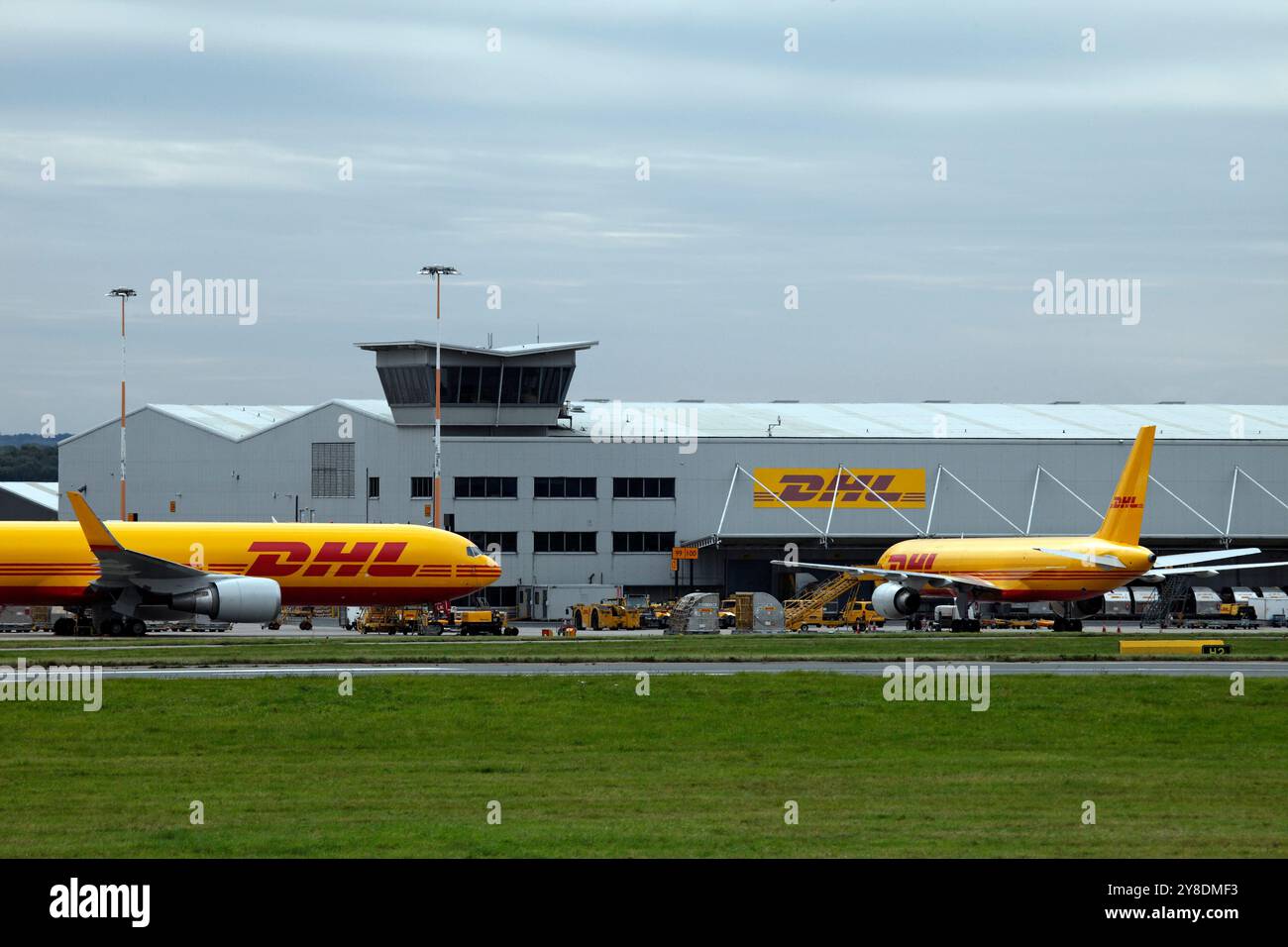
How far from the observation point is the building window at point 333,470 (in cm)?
10012

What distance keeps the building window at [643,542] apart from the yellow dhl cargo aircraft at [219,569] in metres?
29.2

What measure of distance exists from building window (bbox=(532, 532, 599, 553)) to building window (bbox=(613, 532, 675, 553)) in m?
1.57

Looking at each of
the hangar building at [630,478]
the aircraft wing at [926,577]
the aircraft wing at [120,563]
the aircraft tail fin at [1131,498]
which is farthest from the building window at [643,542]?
the aircraft wing at [120,563]

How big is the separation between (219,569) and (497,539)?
107 feet

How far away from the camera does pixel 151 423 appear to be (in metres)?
104

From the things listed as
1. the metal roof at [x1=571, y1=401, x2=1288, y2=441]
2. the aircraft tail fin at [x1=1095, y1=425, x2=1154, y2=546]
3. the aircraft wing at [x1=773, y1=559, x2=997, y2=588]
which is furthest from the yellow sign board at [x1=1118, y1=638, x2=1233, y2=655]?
the metal roof at [x1=571, y1=401, x2=1288, y2=441]

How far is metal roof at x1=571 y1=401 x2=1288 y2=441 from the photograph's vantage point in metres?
108

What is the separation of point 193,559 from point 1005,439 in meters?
57.6

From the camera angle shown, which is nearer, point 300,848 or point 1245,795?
point 300,848

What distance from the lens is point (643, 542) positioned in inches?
4003

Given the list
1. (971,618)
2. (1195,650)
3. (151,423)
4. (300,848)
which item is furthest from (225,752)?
(151,423)

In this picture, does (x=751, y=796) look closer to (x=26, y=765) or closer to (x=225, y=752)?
(x=225, y=752)
